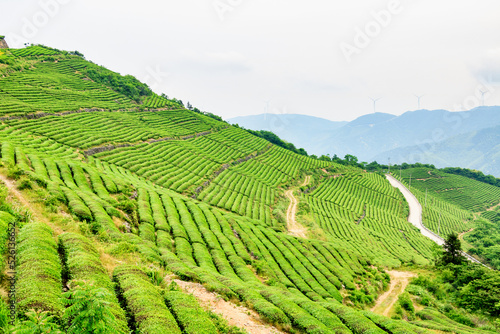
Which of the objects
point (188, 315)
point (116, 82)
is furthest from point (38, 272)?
point (116, 82)

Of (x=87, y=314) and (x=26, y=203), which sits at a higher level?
(x=87, y=314)

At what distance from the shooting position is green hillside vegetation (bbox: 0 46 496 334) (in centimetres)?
1198

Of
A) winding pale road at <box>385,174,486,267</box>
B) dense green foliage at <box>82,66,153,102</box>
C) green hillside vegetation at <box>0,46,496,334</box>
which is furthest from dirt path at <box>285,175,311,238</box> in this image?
dense green foliage at <box>82,66,153,102</box>

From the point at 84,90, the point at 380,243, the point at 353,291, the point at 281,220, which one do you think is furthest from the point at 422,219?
the point at 84,90

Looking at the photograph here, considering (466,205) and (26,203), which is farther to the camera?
(466,205)

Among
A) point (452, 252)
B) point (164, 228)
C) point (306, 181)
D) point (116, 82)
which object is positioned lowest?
point (164, 228)

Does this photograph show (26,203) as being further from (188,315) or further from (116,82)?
(116,82)

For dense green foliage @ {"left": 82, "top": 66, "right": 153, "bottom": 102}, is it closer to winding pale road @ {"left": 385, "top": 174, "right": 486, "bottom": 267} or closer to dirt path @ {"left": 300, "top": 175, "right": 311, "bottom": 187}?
dirt path @ {"left": 300, "top": 175, "right": 311, "bottom": 187}

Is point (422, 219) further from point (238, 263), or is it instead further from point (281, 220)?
point (238, 263)

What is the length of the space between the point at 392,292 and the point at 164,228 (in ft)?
100

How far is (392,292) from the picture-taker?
3469 centimetres

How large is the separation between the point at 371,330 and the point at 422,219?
105395 mm

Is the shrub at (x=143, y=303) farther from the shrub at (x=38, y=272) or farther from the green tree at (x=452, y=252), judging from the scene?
the green tree at (x=452, y=252)

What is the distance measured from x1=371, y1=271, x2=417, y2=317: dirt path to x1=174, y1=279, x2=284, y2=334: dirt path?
19799mm
